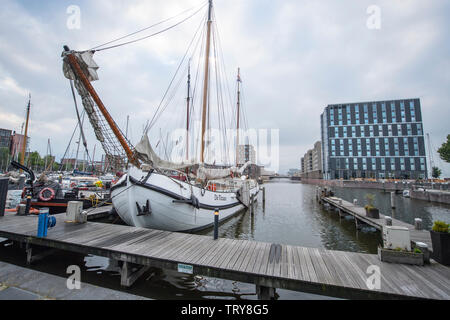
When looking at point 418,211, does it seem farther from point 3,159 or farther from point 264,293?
point 3,159

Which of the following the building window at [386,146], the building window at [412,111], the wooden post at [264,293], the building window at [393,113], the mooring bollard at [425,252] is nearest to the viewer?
the wooden post at [264,293]

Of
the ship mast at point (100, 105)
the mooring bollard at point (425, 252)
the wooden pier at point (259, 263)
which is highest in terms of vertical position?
the ship mast at point (100, 105)

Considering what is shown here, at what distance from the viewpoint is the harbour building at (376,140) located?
7912cm

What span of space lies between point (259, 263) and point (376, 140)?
10196 cm

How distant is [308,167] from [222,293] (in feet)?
567

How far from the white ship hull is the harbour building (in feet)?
301

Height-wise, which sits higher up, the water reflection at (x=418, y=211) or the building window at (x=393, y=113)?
the building window at (x=393, y=113)

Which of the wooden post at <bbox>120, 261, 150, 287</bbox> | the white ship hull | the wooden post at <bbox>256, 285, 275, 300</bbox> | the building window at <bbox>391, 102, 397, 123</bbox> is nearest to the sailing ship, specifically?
the white ship hull

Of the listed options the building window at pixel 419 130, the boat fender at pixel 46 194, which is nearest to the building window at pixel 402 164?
the building window at pixel 419 130

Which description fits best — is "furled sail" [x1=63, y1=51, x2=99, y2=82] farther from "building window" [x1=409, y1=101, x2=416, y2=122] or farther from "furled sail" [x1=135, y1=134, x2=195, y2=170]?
"building window" [x1=409, y1=101, x2=416, y2=122]

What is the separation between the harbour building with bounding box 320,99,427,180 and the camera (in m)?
79.1

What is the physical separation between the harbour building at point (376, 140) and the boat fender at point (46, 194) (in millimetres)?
95298

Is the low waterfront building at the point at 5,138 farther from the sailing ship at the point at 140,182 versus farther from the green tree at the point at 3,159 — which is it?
the sailing ship at the point at 140,182
